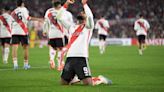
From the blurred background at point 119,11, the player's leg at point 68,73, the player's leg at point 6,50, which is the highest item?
the blurred background at point 119,11

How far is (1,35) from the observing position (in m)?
27.5

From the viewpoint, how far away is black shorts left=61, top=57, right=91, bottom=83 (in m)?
15.5

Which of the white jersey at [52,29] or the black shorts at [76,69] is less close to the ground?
the white jersey at [52,29]

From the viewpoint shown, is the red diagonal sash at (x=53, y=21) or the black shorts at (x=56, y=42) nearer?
the red diagonal sash at (x=53, y=21)

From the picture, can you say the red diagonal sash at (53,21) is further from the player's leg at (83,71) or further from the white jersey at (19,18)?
the player's leg at (83,71)

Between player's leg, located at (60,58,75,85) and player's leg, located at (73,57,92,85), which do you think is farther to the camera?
player's leg, located at (60,58,75,85)

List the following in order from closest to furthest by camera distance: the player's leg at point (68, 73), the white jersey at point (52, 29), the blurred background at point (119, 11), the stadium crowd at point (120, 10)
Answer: the player's leg at point (68, 73) < the white jersey at point (52, 29) < the blurred background at point (119, 11) < the stadium crowd at point (120, 10)

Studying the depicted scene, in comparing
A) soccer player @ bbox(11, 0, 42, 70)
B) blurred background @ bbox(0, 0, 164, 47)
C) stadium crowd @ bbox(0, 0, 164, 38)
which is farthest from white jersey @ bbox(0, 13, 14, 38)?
stadium crowd @ bbox(0, 0, 164, 38)

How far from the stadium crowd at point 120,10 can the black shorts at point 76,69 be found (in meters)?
41.6

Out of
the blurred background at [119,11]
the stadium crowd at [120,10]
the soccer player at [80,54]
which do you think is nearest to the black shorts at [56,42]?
the soccer player at [80,54]

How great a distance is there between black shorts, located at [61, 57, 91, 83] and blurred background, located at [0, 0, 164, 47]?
135 feet

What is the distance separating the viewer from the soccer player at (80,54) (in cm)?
1547

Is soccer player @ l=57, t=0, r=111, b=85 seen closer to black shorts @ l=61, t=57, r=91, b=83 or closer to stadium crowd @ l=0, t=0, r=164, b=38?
black shorts @ l=61, t=57, r=91, b=83

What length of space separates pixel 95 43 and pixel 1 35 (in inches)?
1146
